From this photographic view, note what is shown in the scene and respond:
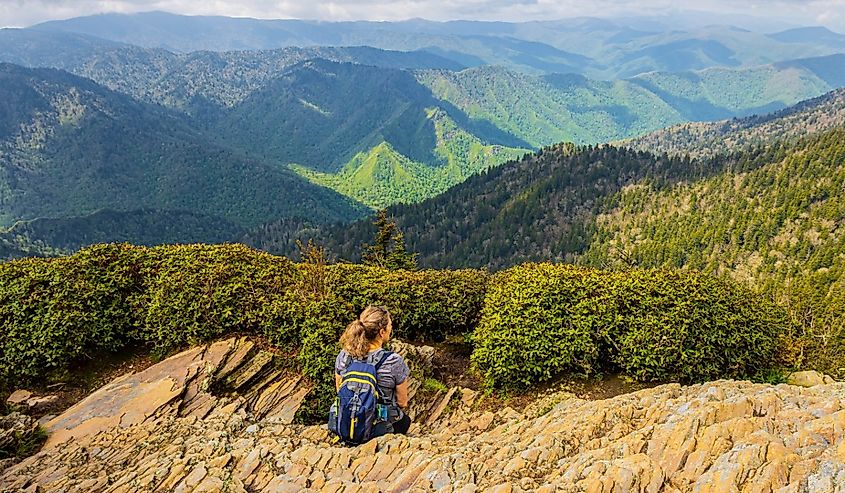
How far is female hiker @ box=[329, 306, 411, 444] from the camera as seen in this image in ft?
28.6

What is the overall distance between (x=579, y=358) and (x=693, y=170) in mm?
167180

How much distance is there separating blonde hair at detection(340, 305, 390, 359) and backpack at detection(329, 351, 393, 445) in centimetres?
21

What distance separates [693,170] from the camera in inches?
6270

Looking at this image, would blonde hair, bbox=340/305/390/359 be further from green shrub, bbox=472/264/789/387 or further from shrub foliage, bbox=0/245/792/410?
green shrub, bbox=472/264/789/387

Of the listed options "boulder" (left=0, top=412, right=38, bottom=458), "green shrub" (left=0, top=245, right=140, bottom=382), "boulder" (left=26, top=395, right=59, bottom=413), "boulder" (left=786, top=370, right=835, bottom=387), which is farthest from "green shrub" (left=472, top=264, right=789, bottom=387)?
"boulder" (left=26, top=395, right=59, bottom=413)

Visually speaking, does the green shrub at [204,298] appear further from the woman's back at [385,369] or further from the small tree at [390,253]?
the small tree at [390,253]

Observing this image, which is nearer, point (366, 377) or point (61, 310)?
point (366, 377)

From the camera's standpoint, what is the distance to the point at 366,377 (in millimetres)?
8648

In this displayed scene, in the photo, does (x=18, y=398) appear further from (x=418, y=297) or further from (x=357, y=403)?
(x=418, y=297)

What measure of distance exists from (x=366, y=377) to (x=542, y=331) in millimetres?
8408

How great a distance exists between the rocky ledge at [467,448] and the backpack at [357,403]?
1.33 ft

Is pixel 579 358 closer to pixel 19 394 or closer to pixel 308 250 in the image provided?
pixel 308 250

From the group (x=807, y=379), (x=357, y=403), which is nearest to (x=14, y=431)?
(x=357, y=403)

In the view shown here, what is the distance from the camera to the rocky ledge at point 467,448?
7055 mm
